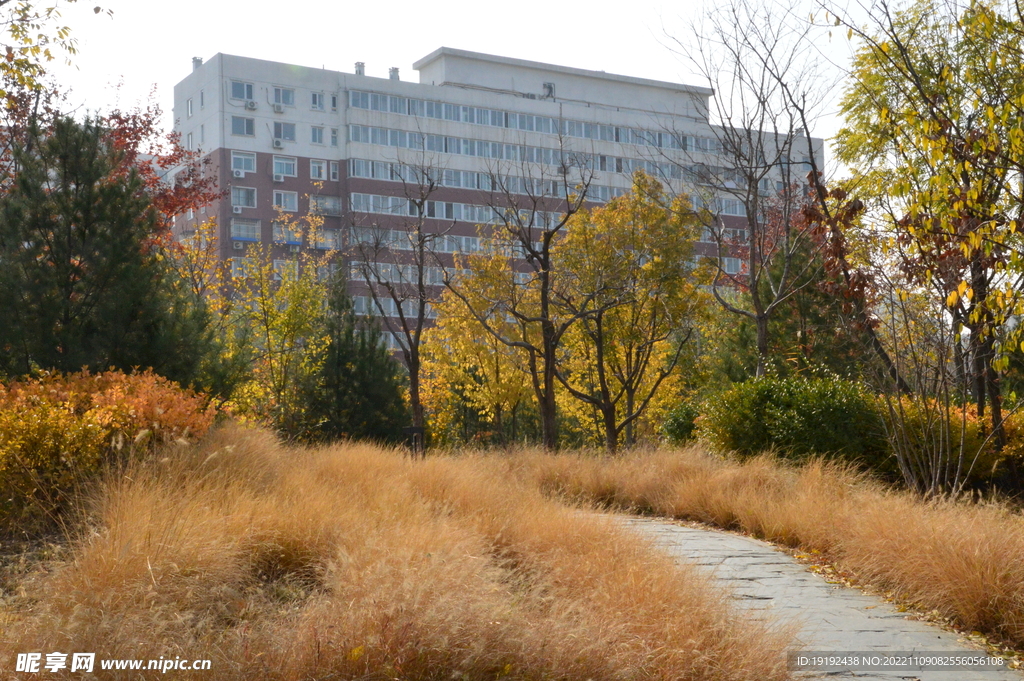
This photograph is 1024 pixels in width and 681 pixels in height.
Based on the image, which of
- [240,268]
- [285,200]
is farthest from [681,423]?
[285,200]

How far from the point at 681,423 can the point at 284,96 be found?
44.3m

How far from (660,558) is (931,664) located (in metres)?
1.82

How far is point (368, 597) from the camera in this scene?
15.5 feet

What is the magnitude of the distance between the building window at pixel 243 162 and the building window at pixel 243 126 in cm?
123

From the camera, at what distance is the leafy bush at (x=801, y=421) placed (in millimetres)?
14406

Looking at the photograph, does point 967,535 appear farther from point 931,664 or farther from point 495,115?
point 495,115

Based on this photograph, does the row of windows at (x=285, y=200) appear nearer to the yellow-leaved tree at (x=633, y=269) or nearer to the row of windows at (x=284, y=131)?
the row of windows at (x=284, y=131)

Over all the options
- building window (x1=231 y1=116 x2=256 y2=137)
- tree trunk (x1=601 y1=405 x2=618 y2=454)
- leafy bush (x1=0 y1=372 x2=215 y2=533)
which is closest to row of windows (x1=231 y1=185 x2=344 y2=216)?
building window (x1=231 y1=116 x2=256 y2=137)

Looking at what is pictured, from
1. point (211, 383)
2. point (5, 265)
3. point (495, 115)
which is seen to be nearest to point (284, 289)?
point (211, 383)

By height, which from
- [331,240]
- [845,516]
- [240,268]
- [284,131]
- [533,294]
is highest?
[284,131]

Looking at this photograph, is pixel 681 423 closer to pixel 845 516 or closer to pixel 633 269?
pixel 633 269

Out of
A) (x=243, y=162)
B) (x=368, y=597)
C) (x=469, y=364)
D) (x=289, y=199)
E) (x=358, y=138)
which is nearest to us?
(x=368, y=597)

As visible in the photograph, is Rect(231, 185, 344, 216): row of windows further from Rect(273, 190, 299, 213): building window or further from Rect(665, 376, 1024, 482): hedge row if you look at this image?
Rect(665, 376, 1024, 482): hedge row

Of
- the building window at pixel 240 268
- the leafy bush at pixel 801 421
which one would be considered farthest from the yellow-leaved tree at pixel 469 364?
the leafy bush at pixel 801 421
